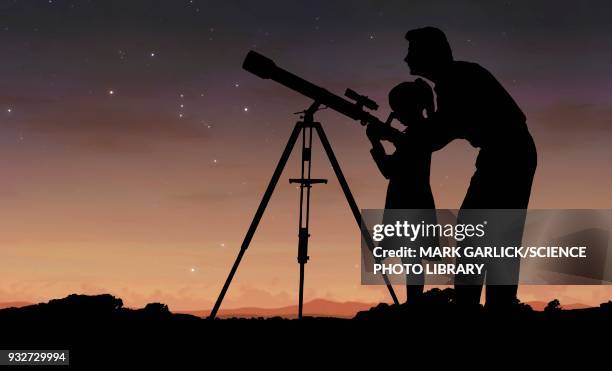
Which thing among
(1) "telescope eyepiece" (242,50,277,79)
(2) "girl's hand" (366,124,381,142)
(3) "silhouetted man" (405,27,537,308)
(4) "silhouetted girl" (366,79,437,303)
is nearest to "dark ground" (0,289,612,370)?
(3) "silhouetted man" (405,27,537,308)

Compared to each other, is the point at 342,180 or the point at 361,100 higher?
the point at 361,100

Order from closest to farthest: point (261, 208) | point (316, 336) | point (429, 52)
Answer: point (429, 52)
point (316, 336)
point (261, 208)

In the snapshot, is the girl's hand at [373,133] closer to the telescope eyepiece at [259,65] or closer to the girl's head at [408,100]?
the girl's head at [408,100]

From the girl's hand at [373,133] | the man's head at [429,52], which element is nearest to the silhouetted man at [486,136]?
the man's head at [429,52]

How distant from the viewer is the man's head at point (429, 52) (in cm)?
592

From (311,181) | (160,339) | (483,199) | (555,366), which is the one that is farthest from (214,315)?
(555,366)

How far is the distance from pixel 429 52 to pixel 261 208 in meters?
3.39

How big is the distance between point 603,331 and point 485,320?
1217 millimetres

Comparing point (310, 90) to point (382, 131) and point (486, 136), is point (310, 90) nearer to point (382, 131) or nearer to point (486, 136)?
point (382, 131)

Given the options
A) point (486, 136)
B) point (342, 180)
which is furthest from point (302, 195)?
point (486, 136)

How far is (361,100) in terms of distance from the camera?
320 inches

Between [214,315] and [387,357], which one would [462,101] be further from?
[214,315]

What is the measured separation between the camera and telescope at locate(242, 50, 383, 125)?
8117 mm

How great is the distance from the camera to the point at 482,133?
5.76 meters
